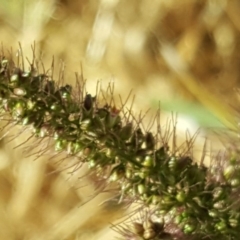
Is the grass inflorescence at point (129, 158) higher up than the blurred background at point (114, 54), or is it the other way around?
the blurred background at point (114, 54)

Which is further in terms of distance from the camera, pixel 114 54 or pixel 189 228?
pixel 114 54

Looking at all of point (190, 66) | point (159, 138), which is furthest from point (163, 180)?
point (190, 66)

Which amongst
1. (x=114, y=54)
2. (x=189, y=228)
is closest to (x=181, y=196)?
(x=189, y=228)

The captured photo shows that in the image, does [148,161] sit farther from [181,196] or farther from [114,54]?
[114,54]

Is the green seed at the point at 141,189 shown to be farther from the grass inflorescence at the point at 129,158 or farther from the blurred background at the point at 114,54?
the blurred background at the point at 114,54

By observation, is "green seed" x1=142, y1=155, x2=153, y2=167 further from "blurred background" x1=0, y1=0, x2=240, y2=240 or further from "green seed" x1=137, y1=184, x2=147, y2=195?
"blurred background" x1=0, y1=0, x2=240, y2=240

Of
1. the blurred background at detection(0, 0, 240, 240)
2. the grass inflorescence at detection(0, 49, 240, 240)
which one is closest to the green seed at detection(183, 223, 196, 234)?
the grass inflorescence at detection(0, 49, 240, 240)

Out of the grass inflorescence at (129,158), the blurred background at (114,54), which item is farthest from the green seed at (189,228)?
the blurred background at (114,54)

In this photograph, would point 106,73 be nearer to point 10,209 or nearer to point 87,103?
point 10,209
